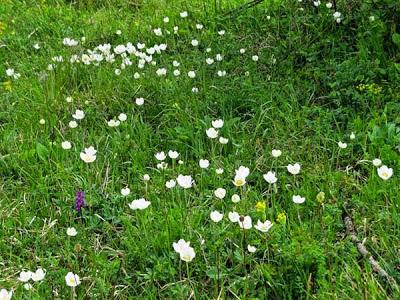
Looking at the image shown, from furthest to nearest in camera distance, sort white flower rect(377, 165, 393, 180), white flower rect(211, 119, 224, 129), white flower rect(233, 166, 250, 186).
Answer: white flower rect(211, 119, 224, 129) < white flower rect(377, 165, 393, 180) < white flower rect(233, 166, 250, 186)

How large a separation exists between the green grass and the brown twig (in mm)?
24

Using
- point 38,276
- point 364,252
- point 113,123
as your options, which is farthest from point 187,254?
point 113,123

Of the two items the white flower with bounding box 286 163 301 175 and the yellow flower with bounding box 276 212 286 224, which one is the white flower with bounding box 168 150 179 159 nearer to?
the white flower with bounding box 286 163 301 175

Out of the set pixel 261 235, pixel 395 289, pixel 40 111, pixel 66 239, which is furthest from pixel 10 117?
pixel 395 289

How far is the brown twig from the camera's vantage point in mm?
2268

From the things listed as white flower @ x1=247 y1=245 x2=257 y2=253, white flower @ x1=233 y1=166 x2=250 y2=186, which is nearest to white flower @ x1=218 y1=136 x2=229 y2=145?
white flower @ x1=233 y1=166 x2=250 y2=186

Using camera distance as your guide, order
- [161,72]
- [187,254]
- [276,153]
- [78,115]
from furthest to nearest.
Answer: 1. [161,72]
2. [78,115]
3. [276,153]
4. [187,254]

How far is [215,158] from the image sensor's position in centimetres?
328

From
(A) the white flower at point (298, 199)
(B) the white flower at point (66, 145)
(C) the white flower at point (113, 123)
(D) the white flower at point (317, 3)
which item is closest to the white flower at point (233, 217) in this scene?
(A) the white flower at point (298, 199)

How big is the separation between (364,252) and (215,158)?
110 centimetres

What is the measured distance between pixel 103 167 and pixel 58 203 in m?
0.39

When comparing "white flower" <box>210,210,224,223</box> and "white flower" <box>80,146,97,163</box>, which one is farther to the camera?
"white flower" <box>80,146,97,163</box>

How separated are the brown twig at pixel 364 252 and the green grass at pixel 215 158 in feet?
0.08

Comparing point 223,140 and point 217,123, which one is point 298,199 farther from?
point 217,123
